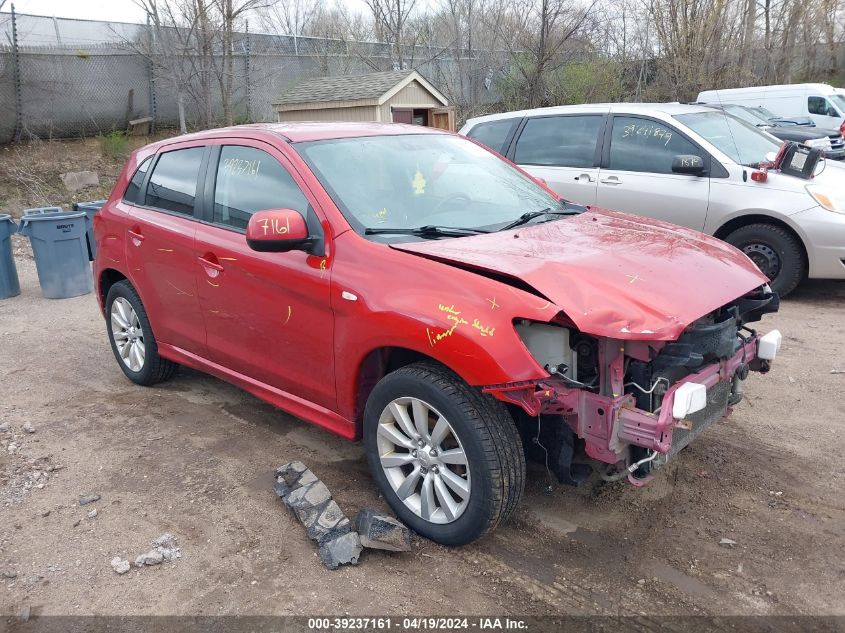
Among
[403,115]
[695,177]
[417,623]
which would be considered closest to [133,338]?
[417,623]

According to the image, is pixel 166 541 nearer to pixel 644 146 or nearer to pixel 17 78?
pixel 644 146

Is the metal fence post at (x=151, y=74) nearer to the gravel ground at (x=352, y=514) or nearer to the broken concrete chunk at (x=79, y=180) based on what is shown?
the broken concrete chunk at (x=79, y=180)

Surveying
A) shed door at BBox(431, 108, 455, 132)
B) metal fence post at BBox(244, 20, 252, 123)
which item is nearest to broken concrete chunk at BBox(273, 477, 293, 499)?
shed door at BBox(431, 108, 455, 132)

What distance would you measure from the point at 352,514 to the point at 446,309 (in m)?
1.22

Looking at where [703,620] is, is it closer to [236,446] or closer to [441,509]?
[441,509]

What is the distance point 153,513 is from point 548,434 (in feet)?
6.66

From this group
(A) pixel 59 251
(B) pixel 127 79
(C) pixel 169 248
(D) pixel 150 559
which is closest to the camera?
(D) pixel 150 559

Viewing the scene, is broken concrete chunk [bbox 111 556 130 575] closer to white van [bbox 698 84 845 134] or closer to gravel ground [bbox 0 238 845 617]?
gravel ground [bbox 0 238 845 617]

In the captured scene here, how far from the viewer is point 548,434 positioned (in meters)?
3.21

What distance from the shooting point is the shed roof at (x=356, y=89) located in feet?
53.5

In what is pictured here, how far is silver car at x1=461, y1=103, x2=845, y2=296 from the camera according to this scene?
6680mm

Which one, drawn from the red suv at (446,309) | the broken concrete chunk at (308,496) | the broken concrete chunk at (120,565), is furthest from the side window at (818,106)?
the broken concrete chunk at (120,565)

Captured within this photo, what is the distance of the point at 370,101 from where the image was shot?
1600 cm

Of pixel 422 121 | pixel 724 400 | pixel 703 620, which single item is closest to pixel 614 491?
pixel 724 400
